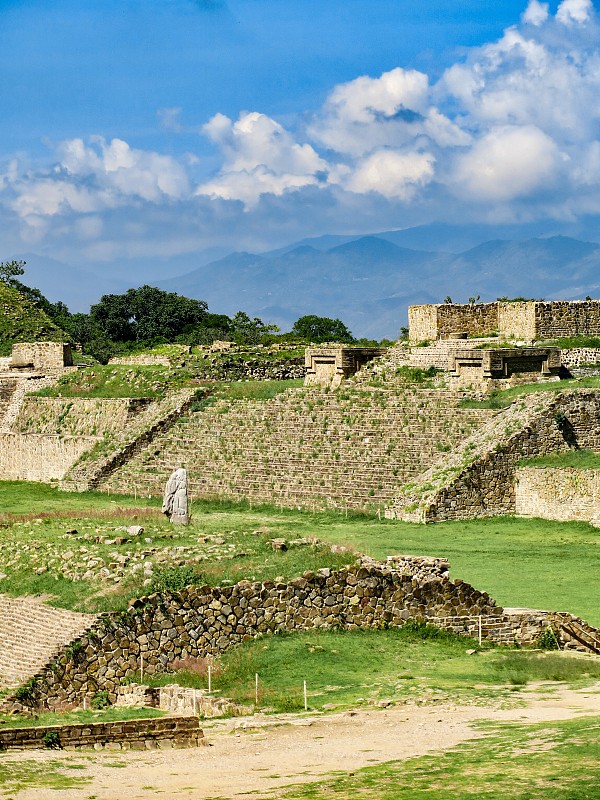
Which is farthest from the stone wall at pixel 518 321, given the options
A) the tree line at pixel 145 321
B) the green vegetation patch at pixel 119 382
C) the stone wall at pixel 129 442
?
the tree line at pixel 145 321

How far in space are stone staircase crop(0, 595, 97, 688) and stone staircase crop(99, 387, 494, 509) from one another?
44.9 ft

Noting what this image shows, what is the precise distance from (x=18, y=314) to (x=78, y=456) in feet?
79.3

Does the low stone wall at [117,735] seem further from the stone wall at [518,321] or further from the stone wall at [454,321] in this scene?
the stone wall at [454,321]

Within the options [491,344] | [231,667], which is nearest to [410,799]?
[231,667]

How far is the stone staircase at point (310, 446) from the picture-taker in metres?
34.7

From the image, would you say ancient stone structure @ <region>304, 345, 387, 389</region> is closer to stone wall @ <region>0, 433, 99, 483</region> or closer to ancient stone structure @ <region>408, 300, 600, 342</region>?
ancient stone structure @ <region>408, 300, 600, 342</region>

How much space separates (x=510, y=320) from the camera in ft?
140

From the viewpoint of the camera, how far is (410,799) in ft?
42.3

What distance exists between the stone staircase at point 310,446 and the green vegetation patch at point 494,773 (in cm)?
1854

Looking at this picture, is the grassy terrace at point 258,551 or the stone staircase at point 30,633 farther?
the grassy terrace at point 258,551

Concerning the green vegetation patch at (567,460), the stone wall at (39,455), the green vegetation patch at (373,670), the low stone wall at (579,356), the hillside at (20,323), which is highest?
the hillside at (20,323)

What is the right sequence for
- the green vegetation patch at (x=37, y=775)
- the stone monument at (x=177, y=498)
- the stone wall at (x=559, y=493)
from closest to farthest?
the green vegetation patch at (x=37, y=775), the stone monument at (x=177, y=498), the stone wall at (x=559, y=493)

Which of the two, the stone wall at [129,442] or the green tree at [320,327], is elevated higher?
the green tree at [320,327]

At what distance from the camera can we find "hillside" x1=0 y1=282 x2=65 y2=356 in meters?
62.3
